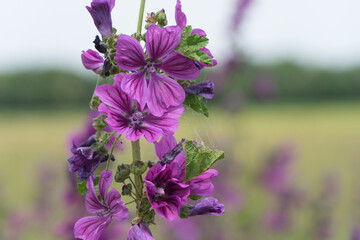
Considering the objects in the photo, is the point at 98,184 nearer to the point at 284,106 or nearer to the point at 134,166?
the point at 134,166

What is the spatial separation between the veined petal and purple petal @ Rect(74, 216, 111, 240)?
0.87 ft

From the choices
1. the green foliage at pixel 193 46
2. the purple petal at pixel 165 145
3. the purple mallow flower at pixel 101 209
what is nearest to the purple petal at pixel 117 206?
the purple mallow flower at pixel 101 209

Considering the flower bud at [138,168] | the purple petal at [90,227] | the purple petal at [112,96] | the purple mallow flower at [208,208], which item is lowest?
the purple petal at [90,227]

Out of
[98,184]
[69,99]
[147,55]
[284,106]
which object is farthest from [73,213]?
[69,99]

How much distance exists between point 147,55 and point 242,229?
3723 mm

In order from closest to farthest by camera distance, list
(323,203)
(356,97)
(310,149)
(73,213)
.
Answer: (73,213)
(323,203)
(310,149)
(356,97)

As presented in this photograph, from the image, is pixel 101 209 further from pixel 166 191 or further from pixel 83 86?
pixel 83 86

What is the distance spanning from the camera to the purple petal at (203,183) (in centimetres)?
112

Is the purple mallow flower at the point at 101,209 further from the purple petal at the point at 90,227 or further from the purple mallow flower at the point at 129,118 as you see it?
the purple mallow flower at the point at 129,118

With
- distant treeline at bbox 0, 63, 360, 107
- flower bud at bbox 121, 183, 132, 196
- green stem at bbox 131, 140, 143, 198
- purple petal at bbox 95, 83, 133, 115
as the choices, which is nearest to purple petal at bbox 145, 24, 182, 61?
purple petal at bbox 95, 83, 133, 115

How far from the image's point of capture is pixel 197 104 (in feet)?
3.97

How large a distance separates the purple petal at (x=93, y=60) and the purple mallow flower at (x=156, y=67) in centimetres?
11

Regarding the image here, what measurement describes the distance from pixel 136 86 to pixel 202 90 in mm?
196

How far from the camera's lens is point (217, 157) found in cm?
107
